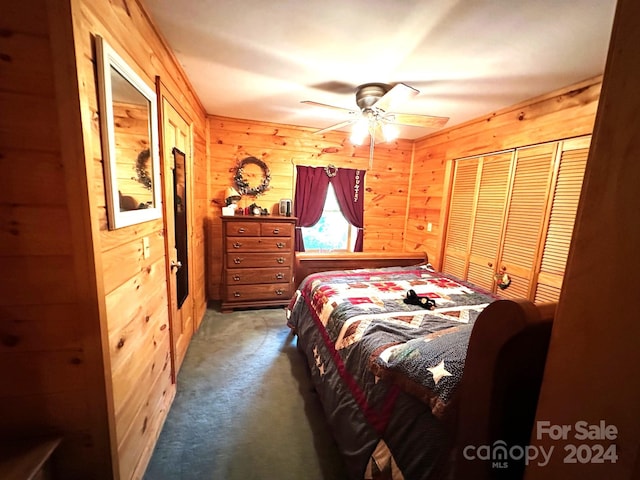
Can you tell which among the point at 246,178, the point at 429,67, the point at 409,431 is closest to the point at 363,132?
the point at 429,67

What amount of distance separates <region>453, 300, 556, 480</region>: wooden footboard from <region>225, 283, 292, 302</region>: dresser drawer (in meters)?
2.90

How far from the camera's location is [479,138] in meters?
2.99

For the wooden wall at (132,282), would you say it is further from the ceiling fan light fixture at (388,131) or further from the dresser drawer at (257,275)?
the ceiling fan light fixture at (388,131)

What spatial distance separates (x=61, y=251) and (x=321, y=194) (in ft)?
10.5

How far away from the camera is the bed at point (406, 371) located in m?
Answer: 0.71

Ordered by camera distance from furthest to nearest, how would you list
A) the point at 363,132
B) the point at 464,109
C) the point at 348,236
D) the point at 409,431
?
the point at 348,236, the point at 464,109, the point at 363,132, the point at 409,431

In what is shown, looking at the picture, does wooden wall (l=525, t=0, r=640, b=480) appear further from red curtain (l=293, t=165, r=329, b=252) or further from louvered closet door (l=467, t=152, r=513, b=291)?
red curtain (l=293, t=165, r=329, b=252)

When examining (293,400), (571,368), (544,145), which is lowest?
(293,400)

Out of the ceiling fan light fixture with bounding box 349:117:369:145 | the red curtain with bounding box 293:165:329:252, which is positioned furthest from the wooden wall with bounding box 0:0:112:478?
the red curtain with bounding box 293:165:329:252

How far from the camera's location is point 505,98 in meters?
2.46

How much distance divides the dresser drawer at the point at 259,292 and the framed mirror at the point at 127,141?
188 centimetres

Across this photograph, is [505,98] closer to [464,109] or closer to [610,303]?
[464,109]

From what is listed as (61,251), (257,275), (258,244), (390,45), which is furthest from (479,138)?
(61,251)

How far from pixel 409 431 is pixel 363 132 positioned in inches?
84.8
